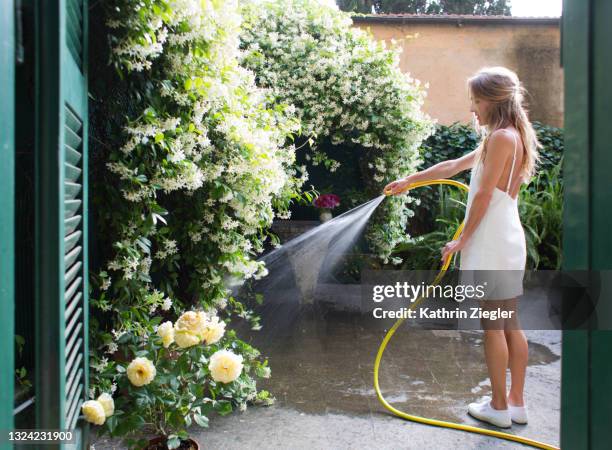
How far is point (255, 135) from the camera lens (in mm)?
2777

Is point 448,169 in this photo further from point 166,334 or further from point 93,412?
point 93,412

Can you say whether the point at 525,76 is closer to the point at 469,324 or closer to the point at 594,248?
the point at 469,324

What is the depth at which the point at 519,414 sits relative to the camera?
2.91 metres

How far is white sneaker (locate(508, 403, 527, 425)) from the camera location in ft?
9.53

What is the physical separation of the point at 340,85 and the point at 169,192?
9.86 feet

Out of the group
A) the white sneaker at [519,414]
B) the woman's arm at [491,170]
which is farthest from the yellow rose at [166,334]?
the white sneaker at [519,414]

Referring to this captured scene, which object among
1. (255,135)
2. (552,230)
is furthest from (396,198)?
(255,135)

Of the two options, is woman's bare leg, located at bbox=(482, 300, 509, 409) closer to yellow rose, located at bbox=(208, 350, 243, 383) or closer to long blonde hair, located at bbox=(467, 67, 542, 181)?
long blonde hair, located at bbox=(467, 67, 542, 181)

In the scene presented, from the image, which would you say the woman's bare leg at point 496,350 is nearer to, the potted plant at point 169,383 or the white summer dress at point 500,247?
the white summer dress at point 500,247

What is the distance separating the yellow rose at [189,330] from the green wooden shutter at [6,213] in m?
0.94

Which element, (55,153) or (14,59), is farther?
(55,153)

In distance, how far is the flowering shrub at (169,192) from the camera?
83.0 inches

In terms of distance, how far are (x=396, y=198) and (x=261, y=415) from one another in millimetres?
3050

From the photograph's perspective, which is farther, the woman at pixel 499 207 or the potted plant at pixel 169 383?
the woman at pixel 499 207
